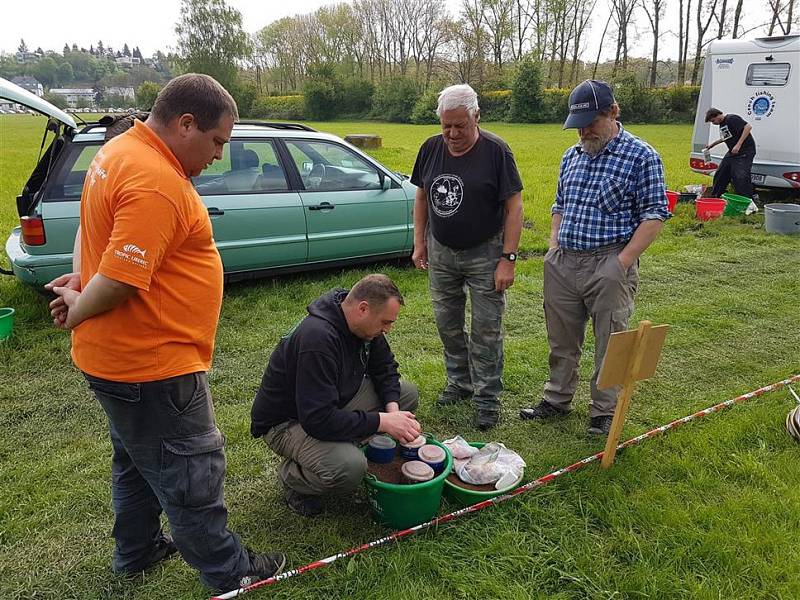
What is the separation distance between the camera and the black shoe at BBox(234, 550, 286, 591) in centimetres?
218

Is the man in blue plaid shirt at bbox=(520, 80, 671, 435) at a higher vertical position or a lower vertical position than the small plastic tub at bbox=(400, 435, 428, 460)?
higher

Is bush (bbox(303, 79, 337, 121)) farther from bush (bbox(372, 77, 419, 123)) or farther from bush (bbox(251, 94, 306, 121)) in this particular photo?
bush (bbox(372, 77, 419, 123))

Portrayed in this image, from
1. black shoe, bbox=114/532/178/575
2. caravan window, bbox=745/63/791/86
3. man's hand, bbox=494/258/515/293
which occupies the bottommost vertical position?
black shoe, bbox=114/532/178/575

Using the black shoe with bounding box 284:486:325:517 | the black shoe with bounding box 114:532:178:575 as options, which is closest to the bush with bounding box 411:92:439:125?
the black shoe with bounding box 284:486:325:517

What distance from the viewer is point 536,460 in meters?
3.14

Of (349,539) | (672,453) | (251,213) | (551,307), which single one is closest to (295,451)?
(349,539)

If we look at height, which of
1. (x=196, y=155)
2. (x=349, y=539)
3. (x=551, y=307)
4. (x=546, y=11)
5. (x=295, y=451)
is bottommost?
(x=349, y=539)

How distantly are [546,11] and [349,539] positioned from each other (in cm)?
5021

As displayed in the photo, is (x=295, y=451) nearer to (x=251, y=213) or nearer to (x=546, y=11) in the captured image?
(x=251, y=213)

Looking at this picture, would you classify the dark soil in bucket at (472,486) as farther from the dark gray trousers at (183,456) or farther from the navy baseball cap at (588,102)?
the navy baseball cap at (588,102)

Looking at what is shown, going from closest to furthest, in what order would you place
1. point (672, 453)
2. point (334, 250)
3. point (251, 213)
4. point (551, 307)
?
point (672, 453) < point (551, 307) < point (251, 213) < point (334, 250)

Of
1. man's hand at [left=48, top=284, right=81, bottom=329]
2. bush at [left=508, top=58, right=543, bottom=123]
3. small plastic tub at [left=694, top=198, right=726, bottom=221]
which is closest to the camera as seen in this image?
man's hand at [left=48, top=284, right=81, bottom=329]

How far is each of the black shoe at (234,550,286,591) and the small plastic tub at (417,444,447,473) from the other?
0.74 m

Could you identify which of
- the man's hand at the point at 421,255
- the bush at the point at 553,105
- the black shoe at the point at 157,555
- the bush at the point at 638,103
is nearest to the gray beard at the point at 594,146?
the man's hand at the point at 421,255
